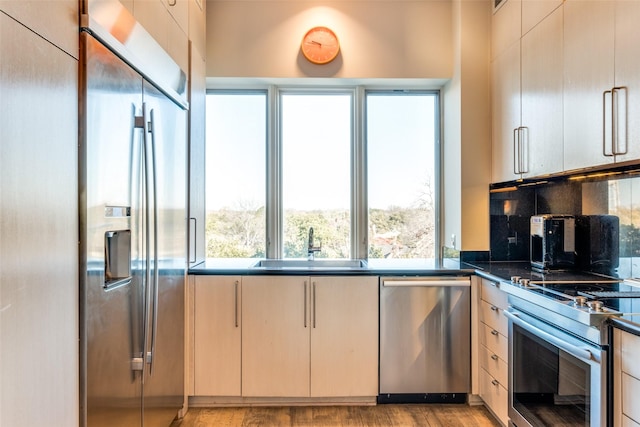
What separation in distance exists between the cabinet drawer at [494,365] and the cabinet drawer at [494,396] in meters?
0.03

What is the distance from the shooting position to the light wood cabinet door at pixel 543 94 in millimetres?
2064

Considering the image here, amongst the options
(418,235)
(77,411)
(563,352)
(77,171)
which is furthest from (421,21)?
(77,411)

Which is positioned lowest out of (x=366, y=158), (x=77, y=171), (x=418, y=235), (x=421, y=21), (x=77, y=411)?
(x=77, y=411)

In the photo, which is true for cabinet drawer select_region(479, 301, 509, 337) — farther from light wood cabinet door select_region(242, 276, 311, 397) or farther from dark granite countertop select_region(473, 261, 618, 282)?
light wood cabinet door select_region(242, 276, 311, 397)

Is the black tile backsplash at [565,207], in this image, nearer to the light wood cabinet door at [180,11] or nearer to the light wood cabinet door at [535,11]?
the light wood cabinet door at [535,11]

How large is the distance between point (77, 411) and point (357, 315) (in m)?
1.59

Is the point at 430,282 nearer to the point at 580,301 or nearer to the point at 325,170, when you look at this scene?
the point at 580,301

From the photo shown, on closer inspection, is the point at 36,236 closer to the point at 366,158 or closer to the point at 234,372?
the point at 234,372

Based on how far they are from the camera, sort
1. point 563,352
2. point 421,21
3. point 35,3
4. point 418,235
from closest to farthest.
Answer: point 35,3, point 563,352, point 421,21, point 418,235

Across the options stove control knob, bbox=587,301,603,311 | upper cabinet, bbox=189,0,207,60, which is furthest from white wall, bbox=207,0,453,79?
stove control knob, bbox=587,301,603,311

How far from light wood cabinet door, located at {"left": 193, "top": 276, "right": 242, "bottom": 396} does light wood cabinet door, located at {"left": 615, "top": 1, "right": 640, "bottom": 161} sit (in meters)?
2.10

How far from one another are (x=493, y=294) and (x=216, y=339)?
1693 mm

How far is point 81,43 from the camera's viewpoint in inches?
52.3

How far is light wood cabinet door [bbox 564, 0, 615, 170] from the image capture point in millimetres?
1727
